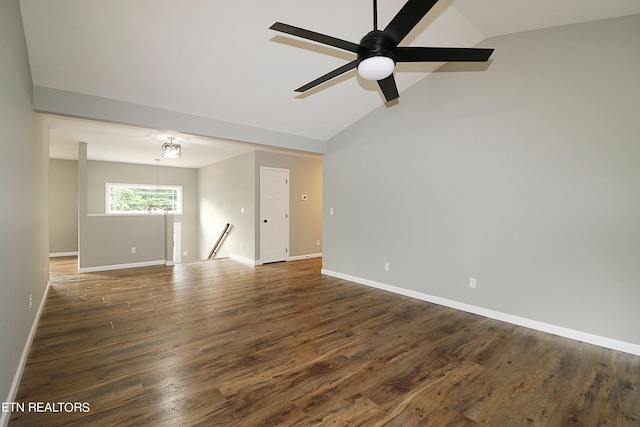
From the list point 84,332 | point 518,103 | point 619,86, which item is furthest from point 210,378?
point 619,86

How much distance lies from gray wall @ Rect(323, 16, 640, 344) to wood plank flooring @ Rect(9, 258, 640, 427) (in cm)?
49

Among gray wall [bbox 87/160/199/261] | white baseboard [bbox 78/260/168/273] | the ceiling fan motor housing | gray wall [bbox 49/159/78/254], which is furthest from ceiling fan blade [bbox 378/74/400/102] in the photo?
gray wall [bbox 49/159/78/254]

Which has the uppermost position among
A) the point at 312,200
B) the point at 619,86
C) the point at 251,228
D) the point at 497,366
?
the point at 619,86

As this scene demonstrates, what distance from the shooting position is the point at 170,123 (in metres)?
3.75

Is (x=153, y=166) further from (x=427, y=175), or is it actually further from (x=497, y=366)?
(x=497, y=366)

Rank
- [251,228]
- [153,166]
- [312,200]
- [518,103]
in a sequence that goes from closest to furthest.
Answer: [518,103] < [251,228] < [312,200] < [153,166]

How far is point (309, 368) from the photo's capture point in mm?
2348

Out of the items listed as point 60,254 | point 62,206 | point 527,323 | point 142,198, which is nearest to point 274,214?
point 142,198

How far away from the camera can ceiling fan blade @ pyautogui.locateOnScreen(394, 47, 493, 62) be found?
1.91 metres

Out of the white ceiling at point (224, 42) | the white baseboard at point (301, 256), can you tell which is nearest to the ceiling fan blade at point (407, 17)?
the white ceiling at point (224, 42)

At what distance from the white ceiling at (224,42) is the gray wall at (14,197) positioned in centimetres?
37

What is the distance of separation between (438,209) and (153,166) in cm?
804

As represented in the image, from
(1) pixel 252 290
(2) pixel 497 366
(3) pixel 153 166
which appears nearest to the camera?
(2) pixel 497 366

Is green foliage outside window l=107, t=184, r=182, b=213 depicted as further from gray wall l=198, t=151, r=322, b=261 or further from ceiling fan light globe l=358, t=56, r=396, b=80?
ceiling fan light globe l=358, t=56, r=396, b=80
